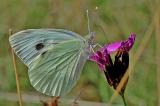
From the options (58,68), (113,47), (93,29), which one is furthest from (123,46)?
(93,29)

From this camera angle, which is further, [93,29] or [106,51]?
[93,29]

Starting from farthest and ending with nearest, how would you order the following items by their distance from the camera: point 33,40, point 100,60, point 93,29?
point 93,29
point 33,40
point 100,60

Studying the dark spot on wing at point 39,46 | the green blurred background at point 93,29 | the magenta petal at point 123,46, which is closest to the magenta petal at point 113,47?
the magenta petal at point 123,46

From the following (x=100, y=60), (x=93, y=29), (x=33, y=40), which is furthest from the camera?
(x=93, y=29)

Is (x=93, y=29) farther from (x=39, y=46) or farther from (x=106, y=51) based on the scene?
(x=106, y=51)

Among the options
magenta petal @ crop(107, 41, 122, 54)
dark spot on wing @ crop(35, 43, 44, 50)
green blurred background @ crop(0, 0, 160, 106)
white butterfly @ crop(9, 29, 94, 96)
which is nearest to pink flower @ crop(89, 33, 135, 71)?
magenta petal @ crop(107, 41, 122, 54)

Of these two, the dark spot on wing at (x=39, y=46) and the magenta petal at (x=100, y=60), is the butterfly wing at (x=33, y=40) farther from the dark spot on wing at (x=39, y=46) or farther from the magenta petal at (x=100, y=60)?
the magenta petal at (x=100, y=60)

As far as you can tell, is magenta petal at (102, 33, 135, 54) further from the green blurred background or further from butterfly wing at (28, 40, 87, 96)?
the green blurred background
